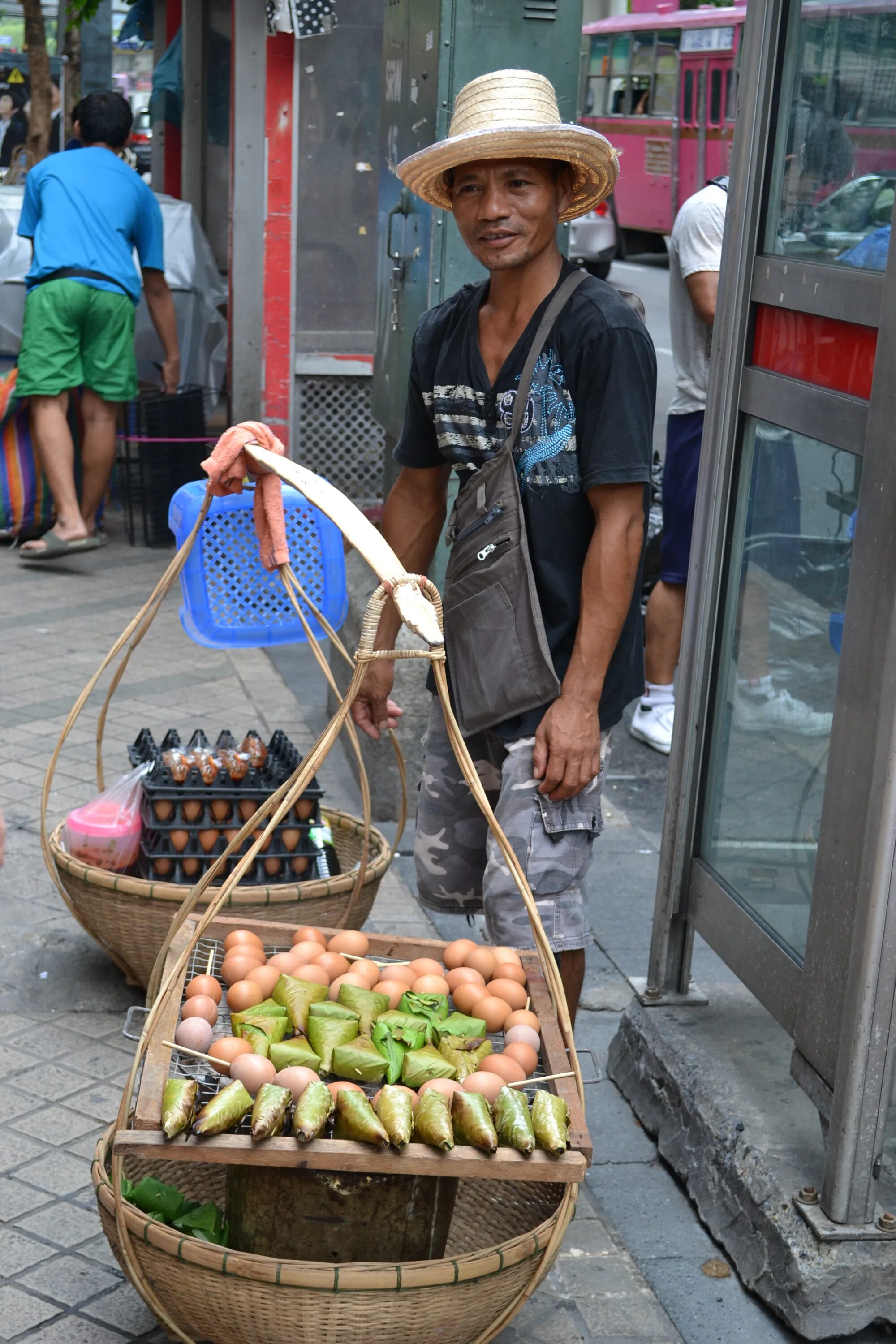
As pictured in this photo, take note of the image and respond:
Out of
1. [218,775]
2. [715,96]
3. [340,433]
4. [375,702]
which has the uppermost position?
[715,96]

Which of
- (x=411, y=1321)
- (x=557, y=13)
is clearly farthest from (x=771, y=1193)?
(x=557, y=13)

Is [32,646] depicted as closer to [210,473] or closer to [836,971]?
[210,473]

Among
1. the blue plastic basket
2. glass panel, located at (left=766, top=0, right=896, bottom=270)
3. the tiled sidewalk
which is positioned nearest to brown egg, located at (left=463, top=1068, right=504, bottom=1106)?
the tiled sidewalk

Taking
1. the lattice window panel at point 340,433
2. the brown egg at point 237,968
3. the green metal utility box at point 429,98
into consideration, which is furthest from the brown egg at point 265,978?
the lattice window panel at point 340,433

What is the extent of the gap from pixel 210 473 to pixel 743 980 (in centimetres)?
147

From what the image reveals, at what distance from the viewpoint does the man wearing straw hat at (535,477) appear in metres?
2.76

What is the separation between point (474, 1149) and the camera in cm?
214

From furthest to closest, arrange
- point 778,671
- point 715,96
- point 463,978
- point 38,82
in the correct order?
point 715,96, point 38,82, point 778,671, point 463,978

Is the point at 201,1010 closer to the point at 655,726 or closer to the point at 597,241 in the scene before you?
the point at 655,726

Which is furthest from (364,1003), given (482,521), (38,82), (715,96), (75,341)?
(715,96)

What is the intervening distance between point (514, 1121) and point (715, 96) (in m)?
19.3

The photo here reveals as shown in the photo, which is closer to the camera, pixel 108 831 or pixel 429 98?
pixel 108 831

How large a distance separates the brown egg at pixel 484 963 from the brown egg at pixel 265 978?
360mm

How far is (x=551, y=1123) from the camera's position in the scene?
2180mm
